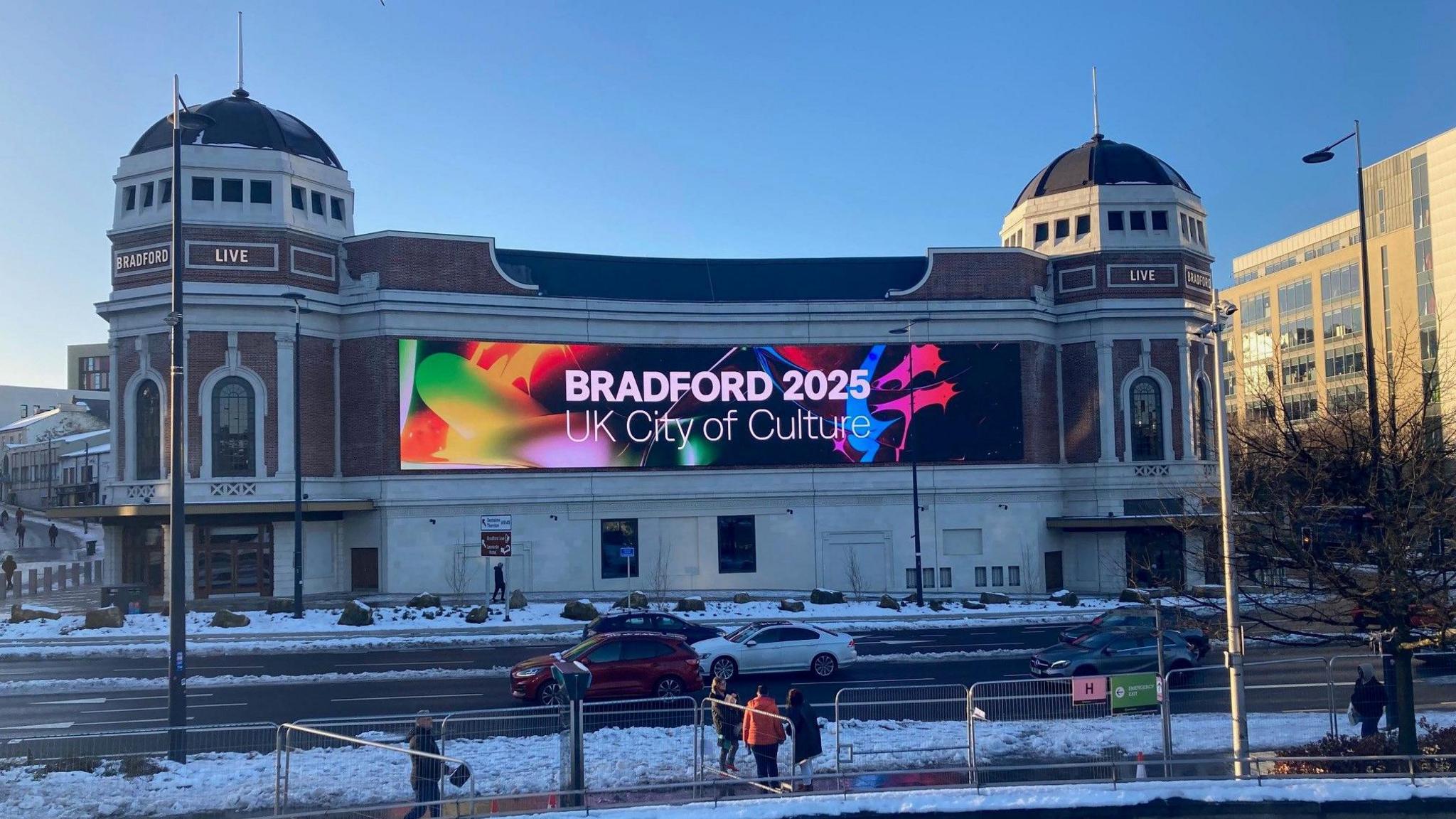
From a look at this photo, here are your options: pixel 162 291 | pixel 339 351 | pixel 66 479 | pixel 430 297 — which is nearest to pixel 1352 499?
pixel 430 297

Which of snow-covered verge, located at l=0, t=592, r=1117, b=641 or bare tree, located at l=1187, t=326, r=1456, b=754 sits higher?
bare tree, located at l=1187, t=326, r=1456, b=754

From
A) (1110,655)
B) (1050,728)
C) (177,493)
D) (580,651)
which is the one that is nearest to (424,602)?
(580,651)

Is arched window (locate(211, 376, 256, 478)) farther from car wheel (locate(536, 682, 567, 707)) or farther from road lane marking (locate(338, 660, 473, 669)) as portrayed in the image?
car wheel (locate(536, 682, 567, 707))

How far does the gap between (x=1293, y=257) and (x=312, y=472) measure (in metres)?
80.5

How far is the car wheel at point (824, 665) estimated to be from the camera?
997 inches

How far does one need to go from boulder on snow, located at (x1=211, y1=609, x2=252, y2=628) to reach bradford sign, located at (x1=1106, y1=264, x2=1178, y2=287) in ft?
122

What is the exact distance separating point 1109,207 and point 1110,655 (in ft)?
98.5

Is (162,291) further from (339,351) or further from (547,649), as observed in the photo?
(547,649)

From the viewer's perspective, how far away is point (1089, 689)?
15844 mm

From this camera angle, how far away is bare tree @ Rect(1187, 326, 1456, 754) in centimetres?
1533

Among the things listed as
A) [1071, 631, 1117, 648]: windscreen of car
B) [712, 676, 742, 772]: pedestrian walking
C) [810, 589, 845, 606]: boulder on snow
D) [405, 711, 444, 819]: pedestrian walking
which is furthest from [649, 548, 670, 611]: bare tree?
[405, 711, 444, 819]: pedestrian walking

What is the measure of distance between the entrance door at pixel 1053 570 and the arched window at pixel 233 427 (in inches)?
1294

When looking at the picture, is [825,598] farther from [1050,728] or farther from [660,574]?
[1050,728]

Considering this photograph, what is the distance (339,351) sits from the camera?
43.8 m
